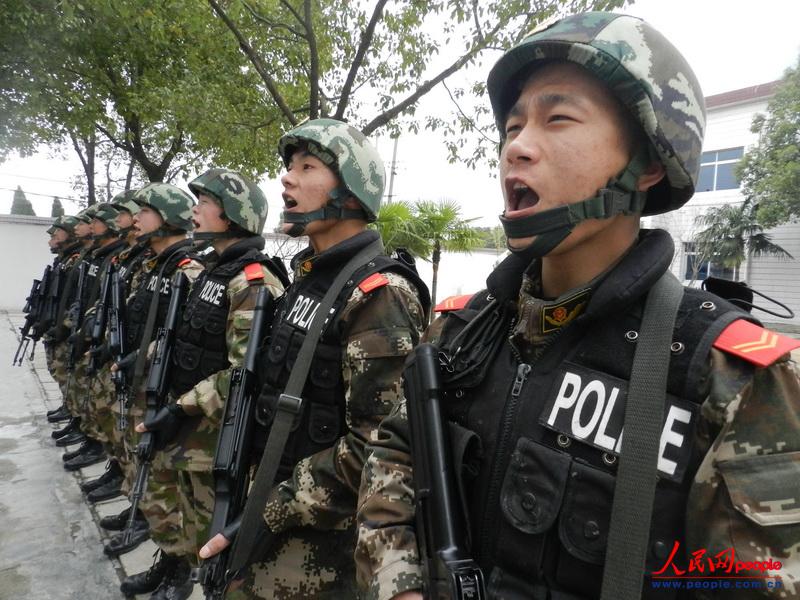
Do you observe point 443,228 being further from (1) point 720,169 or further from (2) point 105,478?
(1) point 720,169

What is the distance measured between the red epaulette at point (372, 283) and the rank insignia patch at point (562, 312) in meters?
0.93

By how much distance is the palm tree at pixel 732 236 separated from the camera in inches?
641

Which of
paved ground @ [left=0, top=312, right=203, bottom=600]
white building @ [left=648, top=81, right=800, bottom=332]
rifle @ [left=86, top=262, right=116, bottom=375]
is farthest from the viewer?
white building @ [left=648, top=81, right=800, bottom=332]

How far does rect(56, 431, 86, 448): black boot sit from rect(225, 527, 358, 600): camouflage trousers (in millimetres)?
4845

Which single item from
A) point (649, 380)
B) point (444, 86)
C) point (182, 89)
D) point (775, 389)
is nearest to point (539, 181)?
point (649, 380)

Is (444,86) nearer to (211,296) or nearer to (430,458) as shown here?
Answer: (211,296)

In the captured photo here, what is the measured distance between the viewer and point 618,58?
1.15m

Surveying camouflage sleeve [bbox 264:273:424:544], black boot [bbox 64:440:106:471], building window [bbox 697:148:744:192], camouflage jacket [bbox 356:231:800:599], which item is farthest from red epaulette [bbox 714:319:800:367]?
building window [bbox 697:148:744:192]

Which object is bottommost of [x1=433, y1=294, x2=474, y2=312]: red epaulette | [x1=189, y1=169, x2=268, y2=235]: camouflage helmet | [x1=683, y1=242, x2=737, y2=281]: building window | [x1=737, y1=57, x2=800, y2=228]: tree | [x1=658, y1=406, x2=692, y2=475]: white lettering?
[x1=658, y1=406, x2=692, y2=475]: white lettering

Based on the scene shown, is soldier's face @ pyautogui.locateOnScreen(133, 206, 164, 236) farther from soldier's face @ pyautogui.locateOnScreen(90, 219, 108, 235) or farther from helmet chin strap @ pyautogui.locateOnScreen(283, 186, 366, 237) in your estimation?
soldier's face @ pyautogui.locateOnScreen(90, 219, 108, 235)

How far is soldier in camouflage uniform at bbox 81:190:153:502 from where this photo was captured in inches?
180

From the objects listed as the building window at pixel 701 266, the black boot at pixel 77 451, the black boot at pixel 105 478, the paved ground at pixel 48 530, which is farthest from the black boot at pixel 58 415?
the building window at pixel 701 266

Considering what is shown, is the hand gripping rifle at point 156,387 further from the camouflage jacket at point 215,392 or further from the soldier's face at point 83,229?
the soldier's face at point 83,229

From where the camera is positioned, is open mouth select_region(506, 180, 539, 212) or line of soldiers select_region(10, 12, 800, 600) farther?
open mouth select_region(506, 180, 539, 212)
